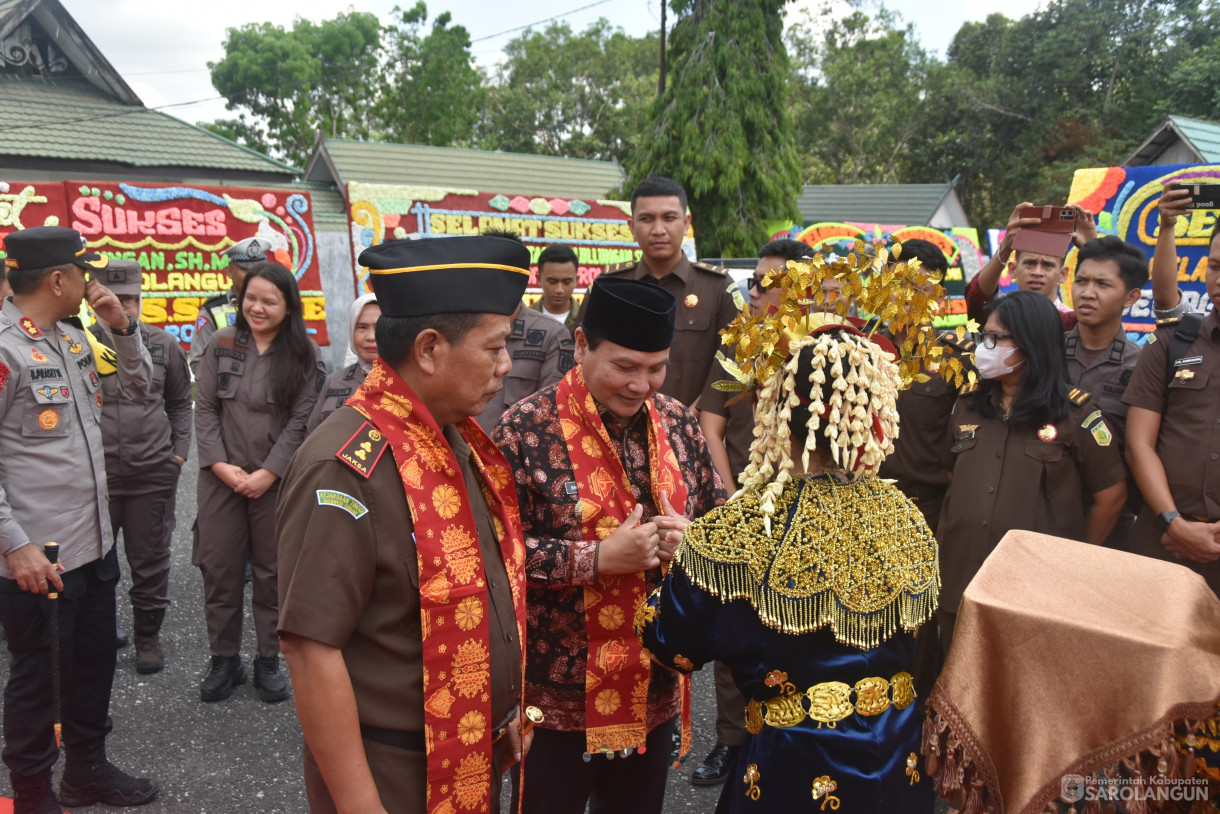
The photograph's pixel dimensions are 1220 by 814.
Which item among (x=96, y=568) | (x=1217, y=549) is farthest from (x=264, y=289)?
(x=1217, y=549)

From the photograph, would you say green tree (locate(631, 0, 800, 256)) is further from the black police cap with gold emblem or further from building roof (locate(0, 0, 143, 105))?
the black police cap with gold emblem

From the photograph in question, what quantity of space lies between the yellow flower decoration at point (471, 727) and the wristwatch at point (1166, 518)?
2868 millimetres

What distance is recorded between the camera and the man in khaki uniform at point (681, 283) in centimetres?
432

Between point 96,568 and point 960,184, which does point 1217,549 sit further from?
point 960,184

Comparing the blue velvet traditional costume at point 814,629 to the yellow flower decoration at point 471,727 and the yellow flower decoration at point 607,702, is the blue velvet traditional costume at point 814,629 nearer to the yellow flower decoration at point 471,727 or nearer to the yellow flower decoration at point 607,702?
the yellow flower decoration at point 471,727

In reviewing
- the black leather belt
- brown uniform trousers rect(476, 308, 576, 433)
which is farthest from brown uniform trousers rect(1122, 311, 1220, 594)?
the black leather belt

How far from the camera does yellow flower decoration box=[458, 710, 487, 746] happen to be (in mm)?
1742

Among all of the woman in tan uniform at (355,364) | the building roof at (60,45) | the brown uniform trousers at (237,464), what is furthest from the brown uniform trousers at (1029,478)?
the building roof at (60,45)

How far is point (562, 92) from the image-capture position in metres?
39.8

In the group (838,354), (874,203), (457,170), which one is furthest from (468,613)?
(874,203)

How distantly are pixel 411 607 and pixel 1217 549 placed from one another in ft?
10.0

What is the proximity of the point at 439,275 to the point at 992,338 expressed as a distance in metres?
2.50

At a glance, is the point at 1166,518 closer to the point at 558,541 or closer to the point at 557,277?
the point at 558,541

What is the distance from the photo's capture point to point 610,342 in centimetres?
237
